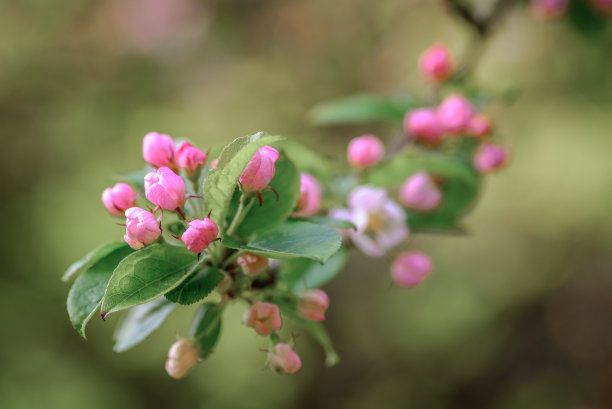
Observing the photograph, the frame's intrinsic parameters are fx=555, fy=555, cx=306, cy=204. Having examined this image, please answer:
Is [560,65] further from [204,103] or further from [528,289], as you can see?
[204,103]

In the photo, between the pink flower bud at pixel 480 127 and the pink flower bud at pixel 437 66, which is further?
the pink flower bud at pixel 437 66

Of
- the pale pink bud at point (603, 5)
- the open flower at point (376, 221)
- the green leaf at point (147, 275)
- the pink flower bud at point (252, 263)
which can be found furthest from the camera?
the pale pink bud at point (603, 5)

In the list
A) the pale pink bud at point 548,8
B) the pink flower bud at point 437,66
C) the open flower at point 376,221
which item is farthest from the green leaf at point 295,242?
the pale pink bud at point 548,8

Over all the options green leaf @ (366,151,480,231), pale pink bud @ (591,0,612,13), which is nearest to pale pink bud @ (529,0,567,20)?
pale pink bud @ (591,0,612,13)

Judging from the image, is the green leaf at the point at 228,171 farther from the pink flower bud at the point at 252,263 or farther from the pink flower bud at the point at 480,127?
the pink flower bud at the point at 480,127

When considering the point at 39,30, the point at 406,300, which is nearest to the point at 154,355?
the point at 406,300

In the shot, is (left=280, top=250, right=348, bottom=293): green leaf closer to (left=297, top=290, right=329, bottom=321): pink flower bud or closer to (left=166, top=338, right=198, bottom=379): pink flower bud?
(left=297, top=290, right=329, bottom=321): pink flower bud

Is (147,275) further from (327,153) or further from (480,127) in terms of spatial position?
(327,153)
